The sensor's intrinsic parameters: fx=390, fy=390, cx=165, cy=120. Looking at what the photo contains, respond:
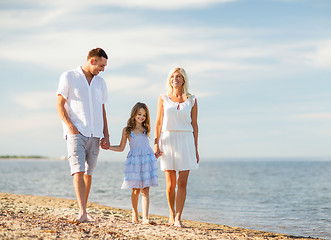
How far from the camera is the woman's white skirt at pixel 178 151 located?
18.7ft

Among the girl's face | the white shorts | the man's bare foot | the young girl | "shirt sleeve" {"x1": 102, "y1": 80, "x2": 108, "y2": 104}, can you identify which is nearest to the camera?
the white shorts

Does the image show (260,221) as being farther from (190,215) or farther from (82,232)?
(82,232)

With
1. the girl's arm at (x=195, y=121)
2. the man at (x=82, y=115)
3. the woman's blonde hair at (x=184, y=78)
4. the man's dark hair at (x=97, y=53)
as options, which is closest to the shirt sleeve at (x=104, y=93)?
the man at (x=82, y=115)

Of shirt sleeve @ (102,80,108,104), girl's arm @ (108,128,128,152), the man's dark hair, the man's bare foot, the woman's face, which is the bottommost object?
the man's bare foot

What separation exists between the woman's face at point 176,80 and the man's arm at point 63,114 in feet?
5.33

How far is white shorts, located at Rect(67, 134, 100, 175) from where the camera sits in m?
5.01

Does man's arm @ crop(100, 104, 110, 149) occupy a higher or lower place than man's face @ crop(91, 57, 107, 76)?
lower

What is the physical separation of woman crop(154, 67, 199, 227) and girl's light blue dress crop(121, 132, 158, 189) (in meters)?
0.14

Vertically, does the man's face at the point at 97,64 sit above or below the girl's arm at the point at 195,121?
Result: above

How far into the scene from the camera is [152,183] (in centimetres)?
572

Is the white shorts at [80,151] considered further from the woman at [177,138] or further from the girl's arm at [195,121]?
the girl's arm at [195,121]

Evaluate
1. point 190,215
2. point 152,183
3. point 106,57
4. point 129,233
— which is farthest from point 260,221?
point 106,57

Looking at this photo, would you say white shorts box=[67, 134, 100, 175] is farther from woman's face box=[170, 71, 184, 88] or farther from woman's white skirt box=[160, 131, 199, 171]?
woman's face box=[170, 71, 184, 88]

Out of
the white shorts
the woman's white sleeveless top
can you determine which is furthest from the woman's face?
the white shorts
